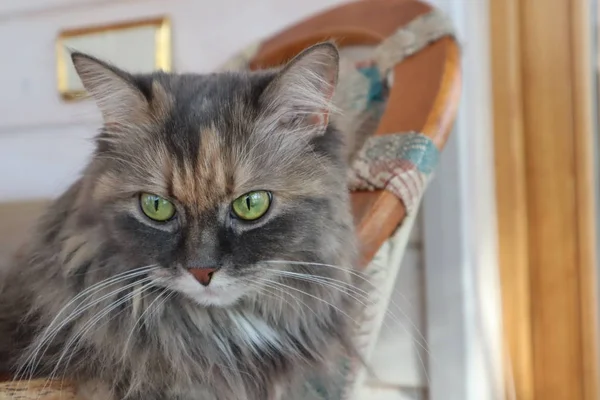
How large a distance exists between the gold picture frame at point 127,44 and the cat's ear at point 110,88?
86 cm

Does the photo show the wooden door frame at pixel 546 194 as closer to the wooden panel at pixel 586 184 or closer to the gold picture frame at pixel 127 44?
the wooden panel at pixel 586 184

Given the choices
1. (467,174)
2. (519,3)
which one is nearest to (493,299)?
(467,174)

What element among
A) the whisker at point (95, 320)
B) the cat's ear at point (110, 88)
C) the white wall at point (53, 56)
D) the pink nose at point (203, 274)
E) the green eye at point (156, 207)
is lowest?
the whisker at point (95, 320)

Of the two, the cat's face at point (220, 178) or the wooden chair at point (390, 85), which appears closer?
the cat's face at point (220, 178)

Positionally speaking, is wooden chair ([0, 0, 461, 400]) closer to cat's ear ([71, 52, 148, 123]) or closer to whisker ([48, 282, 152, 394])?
whisker ([48, 282, 152, 394])

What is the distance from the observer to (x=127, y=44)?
5.56 feet

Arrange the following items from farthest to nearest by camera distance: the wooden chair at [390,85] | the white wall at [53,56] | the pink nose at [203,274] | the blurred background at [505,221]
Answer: the white wall at [53,56], the blurred background at [505,221], the wooden chair at [390,85], the pink nose at [203,274]

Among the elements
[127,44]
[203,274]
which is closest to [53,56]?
[127,44]

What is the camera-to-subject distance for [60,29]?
1.79 metres

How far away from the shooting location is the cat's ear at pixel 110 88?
2.50 feet

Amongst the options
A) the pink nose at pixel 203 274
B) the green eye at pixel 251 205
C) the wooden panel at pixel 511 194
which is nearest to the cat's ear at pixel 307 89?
the green eye at pixel 251 205

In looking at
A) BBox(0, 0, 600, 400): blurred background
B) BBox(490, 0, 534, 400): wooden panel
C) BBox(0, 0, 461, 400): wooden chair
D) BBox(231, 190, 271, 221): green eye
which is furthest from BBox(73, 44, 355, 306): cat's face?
BBox(490, 0, 534, 400): wooden panel

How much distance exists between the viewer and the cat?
2.46ft

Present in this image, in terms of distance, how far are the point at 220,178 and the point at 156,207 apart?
98 millimetres
